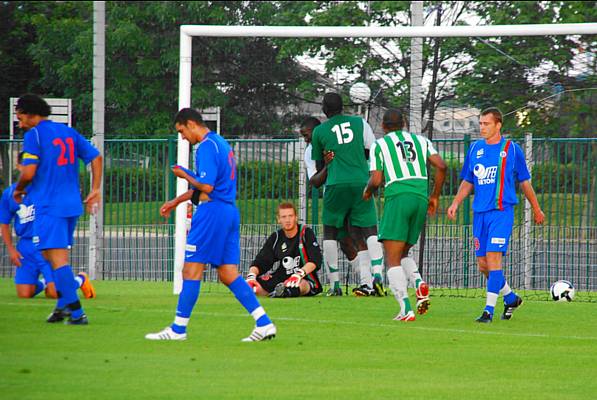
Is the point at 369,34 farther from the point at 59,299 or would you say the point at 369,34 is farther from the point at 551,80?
the point at 59,299

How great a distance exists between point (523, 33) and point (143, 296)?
543cm

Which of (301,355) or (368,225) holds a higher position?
(368,225)

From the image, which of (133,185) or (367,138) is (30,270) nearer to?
(367,138)

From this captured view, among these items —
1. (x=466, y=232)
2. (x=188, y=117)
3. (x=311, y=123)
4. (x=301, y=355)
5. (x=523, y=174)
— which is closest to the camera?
(x=301, y=355)

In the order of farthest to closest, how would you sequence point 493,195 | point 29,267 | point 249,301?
point 29,267, point 493,195, point 249,301

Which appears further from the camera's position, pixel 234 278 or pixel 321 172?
pixel 321 172

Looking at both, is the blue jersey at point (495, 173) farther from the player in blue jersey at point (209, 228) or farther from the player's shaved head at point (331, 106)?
the player in blue jersey at point (209, 228)

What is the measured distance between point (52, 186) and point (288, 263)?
420 centimetres

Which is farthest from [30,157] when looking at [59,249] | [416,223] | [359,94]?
[359,94]

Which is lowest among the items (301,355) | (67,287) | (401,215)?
(301,355)

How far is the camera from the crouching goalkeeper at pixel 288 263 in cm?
1341

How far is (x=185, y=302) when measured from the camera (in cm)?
927

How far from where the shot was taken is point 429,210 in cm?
1102

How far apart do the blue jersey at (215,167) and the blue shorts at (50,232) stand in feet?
4.74
